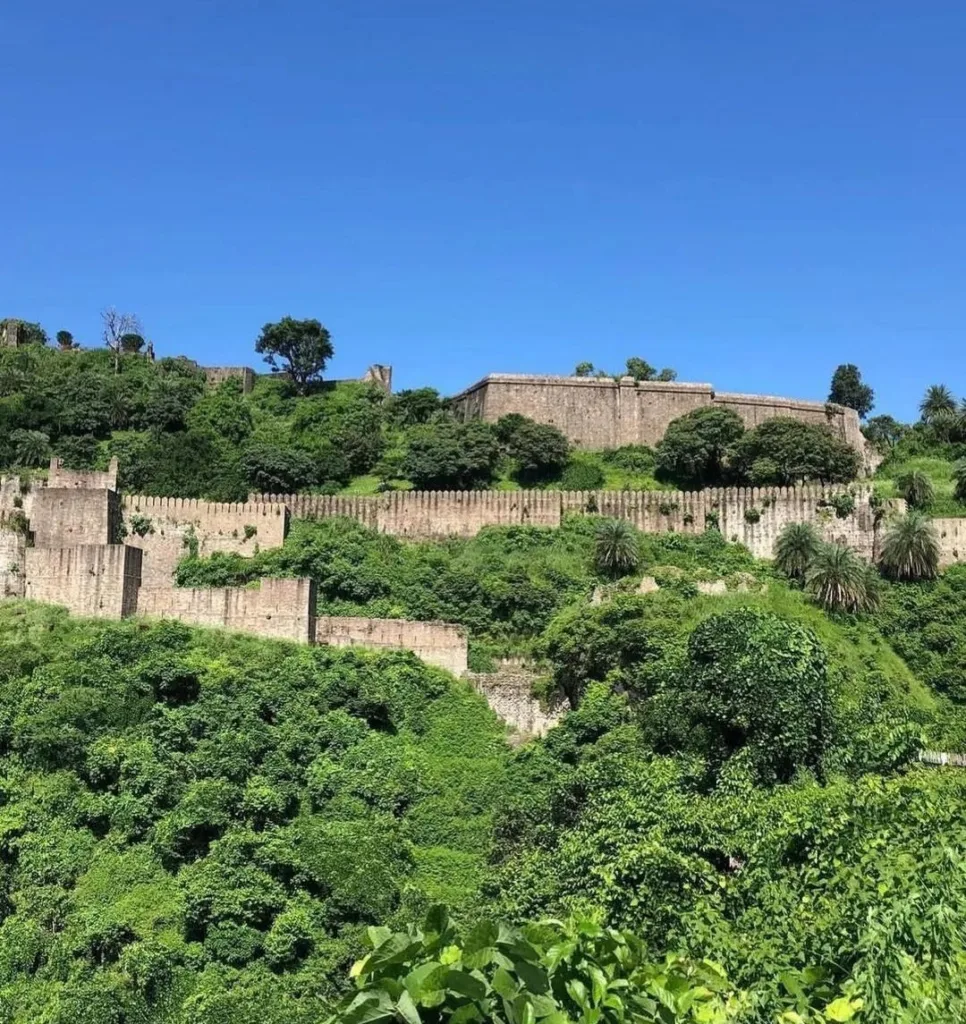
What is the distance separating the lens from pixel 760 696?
18.4 m

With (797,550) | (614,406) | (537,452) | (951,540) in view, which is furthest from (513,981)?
(614,406)

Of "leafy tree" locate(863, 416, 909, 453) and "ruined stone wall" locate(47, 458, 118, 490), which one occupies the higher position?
"leafy tree" locate(863, 416, 909, 453)

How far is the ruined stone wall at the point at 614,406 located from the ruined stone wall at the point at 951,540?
15.2 metres

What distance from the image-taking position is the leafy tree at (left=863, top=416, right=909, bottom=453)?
51.4 metres

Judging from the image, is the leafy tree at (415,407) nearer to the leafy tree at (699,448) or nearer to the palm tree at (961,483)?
the leafy tree at (699,448)

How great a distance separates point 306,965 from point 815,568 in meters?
18.0

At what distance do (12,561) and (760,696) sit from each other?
19.9m

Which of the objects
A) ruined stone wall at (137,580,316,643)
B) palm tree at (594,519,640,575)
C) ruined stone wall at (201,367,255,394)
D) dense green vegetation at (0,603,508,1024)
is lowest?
dense green vegetation at (0,603,508,1024)

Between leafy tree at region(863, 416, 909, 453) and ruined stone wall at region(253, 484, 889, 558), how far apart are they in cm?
1603

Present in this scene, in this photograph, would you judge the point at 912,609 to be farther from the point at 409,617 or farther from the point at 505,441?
the point at 505,441

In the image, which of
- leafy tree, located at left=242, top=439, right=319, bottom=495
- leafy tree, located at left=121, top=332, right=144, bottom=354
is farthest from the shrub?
leafy tree, located at left=121, top=332, right=144, bottom=354

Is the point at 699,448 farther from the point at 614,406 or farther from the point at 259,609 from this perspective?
the point at 259,609

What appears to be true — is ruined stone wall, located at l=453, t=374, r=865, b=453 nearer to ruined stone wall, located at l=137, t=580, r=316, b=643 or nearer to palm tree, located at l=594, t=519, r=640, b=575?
palm tree, located at l=594, t=519, r=640, b=575

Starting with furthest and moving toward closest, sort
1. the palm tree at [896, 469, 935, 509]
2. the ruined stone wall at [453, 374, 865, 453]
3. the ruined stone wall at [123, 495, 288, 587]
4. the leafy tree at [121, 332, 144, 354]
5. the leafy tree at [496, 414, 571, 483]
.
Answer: the leafy tree at [121, 332, 144, 354] < the ruined stone wall at [453, 374, 865, 453] < the leafy tree at [496, 414, 571, 483] < the palm tree at [896, 469, 935, 509] < the ruined stone wall at [123, 495, 288, 587]
